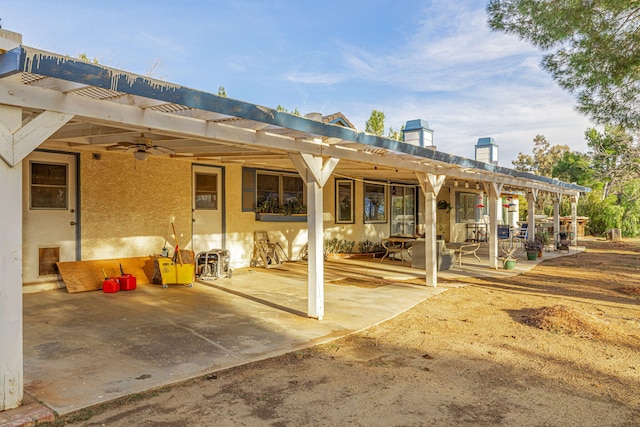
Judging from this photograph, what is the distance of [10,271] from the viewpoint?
9.07 feet

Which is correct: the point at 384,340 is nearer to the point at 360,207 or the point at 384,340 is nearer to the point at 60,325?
the point at 60,325

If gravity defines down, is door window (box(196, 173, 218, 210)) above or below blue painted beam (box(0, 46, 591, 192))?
below

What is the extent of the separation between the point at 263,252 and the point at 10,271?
686cm

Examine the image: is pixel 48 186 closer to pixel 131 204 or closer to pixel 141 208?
pixel 131 204

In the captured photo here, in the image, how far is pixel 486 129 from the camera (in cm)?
2434

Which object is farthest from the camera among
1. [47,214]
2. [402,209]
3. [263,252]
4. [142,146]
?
[402,209]

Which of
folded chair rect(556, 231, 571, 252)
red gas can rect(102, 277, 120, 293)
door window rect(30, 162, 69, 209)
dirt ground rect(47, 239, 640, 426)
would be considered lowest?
dirt ground rect(47, 239, 640, 426)

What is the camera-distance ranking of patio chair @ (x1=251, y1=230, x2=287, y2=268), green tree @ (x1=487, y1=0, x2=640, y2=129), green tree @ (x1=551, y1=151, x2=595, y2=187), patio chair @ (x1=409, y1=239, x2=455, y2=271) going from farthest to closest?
green tree @ (x1=551, y1=151, x2=595, y2=187)
patio chair @ (x1=409, y1=239, x2=455, y2=271)
patio chair @ (x1=251, y1=230, x2=287, y2=268)
green tree @ (x1=487, y1=0, x2=640, y2=129)

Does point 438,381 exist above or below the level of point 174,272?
below

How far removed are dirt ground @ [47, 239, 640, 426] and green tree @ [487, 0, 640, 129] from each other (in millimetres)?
3432

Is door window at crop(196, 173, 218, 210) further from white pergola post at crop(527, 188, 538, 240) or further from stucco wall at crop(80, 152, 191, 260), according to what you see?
white pergola post at crop(527, 188, 538, 240)

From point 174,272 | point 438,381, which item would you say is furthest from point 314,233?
point 174,272

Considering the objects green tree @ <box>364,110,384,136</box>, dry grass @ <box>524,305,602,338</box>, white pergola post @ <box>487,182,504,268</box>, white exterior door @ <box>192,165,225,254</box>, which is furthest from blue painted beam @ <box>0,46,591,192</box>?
green tree @ <box>364,110,384,136</box>

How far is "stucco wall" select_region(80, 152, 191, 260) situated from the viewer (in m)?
6.98
